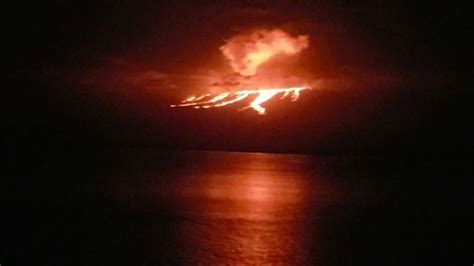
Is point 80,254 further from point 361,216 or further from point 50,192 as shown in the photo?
point 50,192

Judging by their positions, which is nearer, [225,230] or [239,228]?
[225,230]

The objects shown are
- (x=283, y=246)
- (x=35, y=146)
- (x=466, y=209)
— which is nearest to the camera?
(x=283, y=246)

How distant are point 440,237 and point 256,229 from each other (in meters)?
5.53

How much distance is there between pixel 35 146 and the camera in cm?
9588

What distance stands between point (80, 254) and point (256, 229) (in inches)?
291

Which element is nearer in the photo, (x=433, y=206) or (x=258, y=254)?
(x=258, y=254)

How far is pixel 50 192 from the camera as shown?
34.7m

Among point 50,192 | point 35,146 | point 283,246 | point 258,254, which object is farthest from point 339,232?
point 35,146

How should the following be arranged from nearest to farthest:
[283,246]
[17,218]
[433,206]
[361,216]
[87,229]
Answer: [283,246] → [87,229] → [17,218] → [361,216] → [433,206]

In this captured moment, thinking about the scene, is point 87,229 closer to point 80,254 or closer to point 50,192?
point 80,254

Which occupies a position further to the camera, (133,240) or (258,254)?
(133,240)

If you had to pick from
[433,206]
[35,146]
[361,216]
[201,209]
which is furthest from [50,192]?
[35,146]

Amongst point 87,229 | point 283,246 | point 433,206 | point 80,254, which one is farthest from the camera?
point 433,206

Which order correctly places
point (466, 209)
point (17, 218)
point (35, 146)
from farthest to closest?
1. point (35, 146)
2. point (466, 209)
3. point (17, 218)
